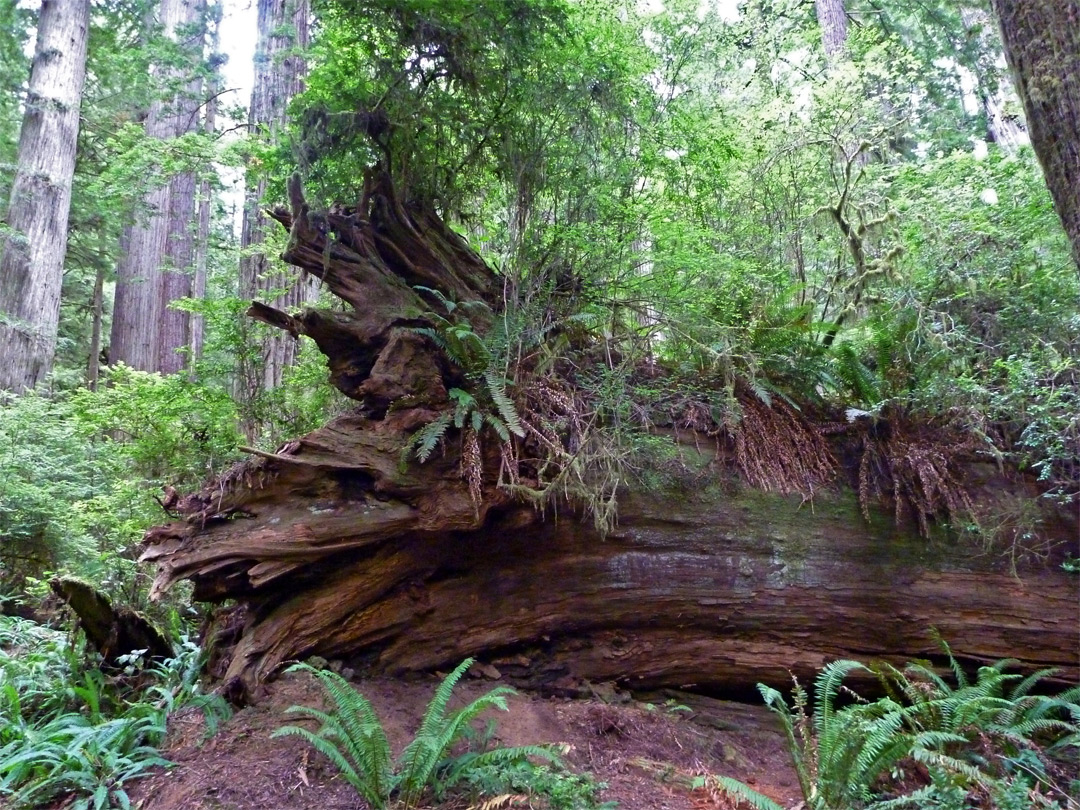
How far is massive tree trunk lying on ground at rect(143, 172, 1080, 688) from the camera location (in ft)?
16.0

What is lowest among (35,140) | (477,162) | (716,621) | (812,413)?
(716,621)

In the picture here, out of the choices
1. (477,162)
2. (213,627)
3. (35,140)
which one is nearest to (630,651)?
(213,627)

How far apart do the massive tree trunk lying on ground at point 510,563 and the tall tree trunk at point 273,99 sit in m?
2.47

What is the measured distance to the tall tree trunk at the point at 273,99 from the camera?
7750mm

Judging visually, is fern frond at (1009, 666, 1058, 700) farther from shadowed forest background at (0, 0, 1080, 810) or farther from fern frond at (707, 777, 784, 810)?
fern frond at (707, 777, 784, 810)

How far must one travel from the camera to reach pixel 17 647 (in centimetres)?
618

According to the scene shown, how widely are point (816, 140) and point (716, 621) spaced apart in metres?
5.66

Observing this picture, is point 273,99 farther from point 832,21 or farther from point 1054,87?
point 832,21

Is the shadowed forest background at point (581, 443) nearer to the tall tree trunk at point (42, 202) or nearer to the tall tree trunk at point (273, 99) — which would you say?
the tall tree trunk at point (273, 99)

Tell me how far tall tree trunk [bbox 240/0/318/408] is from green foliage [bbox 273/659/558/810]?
14.3 feet

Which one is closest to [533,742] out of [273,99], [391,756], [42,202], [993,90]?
[391,756]

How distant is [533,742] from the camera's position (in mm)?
4520

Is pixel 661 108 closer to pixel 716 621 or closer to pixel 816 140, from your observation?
pixel 816 140

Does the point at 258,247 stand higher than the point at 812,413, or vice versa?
the point at 258,247
